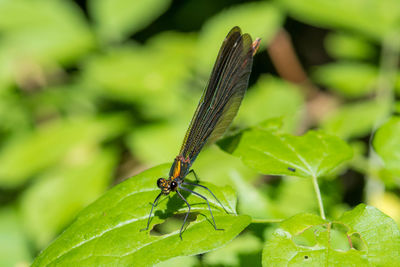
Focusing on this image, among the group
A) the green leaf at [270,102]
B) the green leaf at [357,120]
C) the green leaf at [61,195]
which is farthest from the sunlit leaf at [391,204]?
the green leaf at [61,195]

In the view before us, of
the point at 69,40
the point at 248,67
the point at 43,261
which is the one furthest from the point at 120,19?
the point at 43,261

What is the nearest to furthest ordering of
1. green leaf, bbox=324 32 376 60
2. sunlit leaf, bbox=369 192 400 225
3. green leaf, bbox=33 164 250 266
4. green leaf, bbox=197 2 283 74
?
green leaf, bbox=33 164 250 266, sunlit leaf, bbox=369 192 400 225, green leaf, bbox=197 2 283 74, green leaf, bbox=324 32 376 60

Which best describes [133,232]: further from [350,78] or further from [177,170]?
[350,78]

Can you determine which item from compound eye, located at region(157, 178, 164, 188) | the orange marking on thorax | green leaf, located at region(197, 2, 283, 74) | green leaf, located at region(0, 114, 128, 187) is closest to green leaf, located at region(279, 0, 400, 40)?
green leaf, located at region(197, 2, 283, 74)

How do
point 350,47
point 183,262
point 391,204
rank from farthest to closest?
point 350,47
point 391,204
point 183,262

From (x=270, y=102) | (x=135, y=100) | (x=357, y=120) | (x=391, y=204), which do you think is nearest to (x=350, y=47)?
(x=270, y=102)

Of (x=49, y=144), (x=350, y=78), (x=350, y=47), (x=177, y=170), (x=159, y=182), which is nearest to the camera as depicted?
(x=159, y=182)

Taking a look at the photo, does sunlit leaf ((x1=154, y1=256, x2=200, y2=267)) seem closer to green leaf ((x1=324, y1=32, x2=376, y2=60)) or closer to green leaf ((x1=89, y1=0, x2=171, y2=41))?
green leaf ((x1=89, y1=0, x2=171, y2=41))
